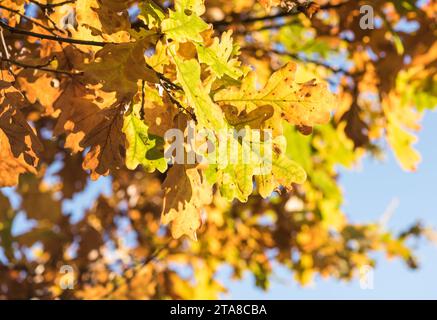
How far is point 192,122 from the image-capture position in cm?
153

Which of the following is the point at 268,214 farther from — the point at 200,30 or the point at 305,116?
the point at 200,30

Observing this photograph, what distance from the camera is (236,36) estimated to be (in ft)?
11.1

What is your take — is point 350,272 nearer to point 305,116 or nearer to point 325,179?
point 325,179

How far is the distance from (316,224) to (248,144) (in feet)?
11.1

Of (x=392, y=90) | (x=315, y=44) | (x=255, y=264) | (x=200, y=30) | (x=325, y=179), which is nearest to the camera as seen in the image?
(x=200, y=30)

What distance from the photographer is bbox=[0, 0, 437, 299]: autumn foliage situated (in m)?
1.53

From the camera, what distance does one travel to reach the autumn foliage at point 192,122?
1528 mm

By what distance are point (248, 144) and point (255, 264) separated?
3313mm

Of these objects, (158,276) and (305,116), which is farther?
(158,276)
